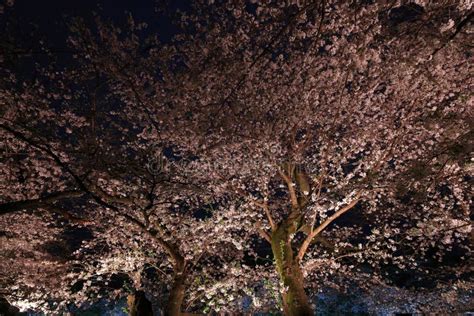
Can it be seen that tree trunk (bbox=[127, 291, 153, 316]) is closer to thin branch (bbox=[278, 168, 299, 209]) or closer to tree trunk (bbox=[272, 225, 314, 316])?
tree trunk (bbox=[272, 225, 314, 316])

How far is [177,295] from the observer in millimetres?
10820

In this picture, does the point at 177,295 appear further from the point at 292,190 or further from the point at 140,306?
the point at 292,190

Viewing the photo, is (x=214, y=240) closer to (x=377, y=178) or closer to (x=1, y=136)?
(x=377, y=178)

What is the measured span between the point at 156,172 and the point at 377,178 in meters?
7.09

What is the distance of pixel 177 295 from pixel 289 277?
366 cm

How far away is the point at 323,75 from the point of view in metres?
11.6

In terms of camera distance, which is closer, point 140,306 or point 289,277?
point 140,306

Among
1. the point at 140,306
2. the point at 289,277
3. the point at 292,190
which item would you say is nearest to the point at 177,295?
the point at 140,306

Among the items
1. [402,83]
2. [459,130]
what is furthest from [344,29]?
[459,130]

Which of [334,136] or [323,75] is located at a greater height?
[323,75]

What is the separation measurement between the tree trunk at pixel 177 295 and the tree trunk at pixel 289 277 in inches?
128

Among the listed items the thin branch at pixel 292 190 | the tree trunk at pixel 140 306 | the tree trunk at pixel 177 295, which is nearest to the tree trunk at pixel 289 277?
the thin branch at pixel 292 190

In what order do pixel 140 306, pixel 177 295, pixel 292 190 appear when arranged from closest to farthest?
pixel 140 306, pixel 177 295, pixel 292 190

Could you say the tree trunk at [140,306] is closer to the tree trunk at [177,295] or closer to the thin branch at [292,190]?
the tree trunk at [177,295]
